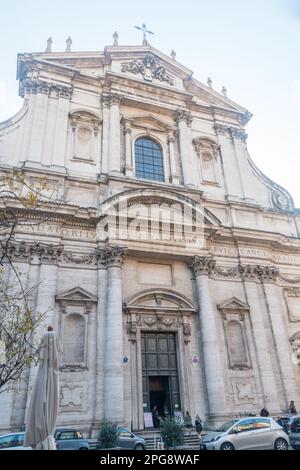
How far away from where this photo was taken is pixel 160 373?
1545 cm

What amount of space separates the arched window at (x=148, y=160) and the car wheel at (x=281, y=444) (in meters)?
13.5

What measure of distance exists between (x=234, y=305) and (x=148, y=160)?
9231 millimetres

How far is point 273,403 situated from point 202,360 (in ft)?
11.5

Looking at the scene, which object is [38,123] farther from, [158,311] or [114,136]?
[158,311]

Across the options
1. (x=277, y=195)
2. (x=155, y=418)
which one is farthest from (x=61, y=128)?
(x=155, y=418)

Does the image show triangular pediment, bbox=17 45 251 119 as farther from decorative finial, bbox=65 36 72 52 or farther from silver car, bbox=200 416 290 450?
silver car, bbox=200 416 290 450

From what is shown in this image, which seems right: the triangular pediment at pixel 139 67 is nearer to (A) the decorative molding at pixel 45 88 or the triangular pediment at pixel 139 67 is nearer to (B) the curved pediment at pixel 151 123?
(A) the decorative molding at pixel 45 88

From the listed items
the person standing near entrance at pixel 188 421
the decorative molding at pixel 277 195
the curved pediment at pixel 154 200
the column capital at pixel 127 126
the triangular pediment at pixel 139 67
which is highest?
the triangular pediment at pixel 139 67

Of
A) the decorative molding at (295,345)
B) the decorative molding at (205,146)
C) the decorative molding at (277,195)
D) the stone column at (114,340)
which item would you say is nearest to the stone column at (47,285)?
the stone column at (114,340)

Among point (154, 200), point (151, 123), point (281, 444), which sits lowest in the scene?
point (281, 444)

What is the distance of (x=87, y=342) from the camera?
14.4 metres

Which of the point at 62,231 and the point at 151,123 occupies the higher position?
the point at 151,123

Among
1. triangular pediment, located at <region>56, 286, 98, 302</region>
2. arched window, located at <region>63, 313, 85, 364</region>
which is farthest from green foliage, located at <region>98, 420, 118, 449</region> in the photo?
triangular pediment, located at <region>56, 286, 98, 302</region>

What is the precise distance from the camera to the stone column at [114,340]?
13.2 metres
